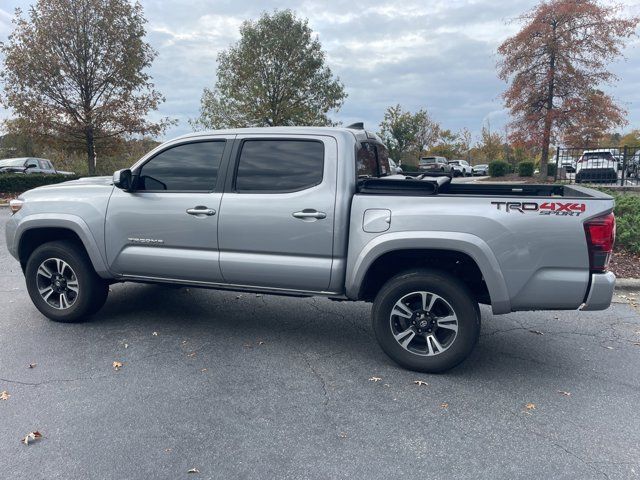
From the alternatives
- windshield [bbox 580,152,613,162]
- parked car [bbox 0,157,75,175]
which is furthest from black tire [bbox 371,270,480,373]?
parked car [bbox 0,157,75,175]

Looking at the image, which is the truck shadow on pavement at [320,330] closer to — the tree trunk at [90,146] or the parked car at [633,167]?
the parked car at [633,167]

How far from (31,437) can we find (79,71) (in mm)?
21133

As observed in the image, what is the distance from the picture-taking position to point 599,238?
11.0 feet

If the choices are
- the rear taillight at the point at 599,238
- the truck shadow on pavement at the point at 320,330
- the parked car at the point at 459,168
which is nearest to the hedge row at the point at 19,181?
the truck shadow on pavement at the point at 320,330

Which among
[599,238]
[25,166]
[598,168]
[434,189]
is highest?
[25,166]

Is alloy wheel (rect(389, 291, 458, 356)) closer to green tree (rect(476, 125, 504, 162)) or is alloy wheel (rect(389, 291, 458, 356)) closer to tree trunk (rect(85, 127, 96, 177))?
tree trunk (rect(85, 127, 96, 177))

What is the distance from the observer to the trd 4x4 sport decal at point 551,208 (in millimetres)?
3365

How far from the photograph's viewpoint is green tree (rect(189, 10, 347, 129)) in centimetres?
2641

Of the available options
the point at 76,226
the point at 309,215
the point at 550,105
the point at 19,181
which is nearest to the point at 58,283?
the point at 76,226

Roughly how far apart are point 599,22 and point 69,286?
2156 cm

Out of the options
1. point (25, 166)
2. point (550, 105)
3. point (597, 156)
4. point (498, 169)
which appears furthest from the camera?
point (498, 169)

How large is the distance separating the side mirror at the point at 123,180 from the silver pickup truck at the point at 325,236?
15 mm

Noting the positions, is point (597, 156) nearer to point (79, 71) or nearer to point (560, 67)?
point (560, 67)

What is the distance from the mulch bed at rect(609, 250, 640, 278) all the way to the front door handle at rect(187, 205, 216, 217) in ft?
18.3
